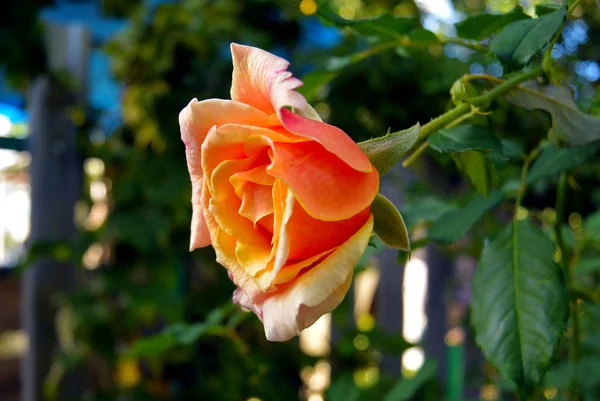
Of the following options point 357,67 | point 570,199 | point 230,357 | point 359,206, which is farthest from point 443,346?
point 359,206

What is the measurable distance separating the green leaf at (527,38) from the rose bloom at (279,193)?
0.45 feet

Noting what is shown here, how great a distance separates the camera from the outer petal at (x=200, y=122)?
0.33 meters

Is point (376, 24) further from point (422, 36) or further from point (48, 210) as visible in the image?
point (48, 210)

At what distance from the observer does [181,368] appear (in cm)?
158

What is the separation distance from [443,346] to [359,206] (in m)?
1.97

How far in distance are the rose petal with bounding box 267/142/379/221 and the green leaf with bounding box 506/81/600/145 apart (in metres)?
0.17

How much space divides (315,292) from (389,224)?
82mm

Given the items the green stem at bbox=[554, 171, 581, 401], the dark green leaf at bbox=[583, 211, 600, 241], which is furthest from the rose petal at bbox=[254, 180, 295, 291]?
the dark green leaf at bbox=[583, 211, 600, 241]

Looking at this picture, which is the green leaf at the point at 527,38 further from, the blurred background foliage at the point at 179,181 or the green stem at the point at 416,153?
the blurred background foliage at the point at 179,181

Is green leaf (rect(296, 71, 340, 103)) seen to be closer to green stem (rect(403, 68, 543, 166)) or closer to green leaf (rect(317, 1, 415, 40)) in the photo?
green leaf (rect(317, 1, 415, 40))

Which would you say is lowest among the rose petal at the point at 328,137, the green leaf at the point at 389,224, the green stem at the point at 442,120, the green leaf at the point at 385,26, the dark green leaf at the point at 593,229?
the dark green leaf at the point at 593,229

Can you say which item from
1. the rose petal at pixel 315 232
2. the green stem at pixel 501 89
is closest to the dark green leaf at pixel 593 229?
the green stem at pixel 501 89

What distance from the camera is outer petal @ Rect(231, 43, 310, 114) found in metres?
0.31

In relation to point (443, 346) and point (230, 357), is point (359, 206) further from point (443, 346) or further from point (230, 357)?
point (443, 346)
